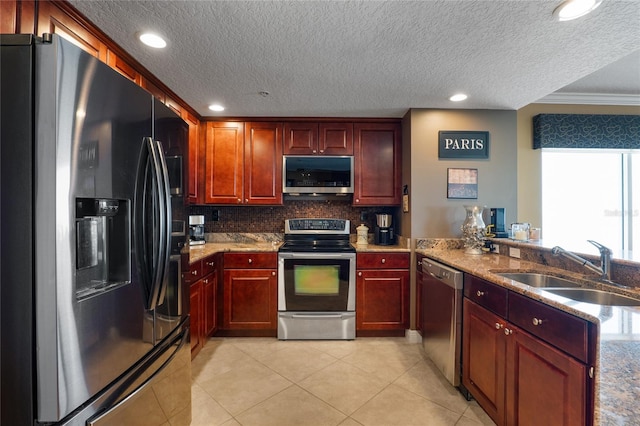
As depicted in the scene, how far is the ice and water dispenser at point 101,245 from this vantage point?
879mm

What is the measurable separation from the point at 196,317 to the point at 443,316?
2019 mm

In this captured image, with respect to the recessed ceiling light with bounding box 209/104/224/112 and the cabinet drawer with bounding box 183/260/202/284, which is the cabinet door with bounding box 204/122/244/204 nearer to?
the recessed ceiling light with bounding box 209/104/224/112

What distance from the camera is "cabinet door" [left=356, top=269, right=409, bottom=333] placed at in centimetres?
267

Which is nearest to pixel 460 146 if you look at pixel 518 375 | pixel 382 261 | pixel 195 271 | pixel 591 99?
pixel 382 261

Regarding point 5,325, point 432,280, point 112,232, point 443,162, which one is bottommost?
point 432,280

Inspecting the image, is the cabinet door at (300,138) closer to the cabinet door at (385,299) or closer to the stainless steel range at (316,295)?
the stainless steel range at (316,295)

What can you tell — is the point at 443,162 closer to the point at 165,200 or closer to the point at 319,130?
the point at 319,130

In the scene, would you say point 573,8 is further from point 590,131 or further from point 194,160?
point 194,160

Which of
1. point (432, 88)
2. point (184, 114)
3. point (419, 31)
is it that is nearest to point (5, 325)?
point (419, 31)

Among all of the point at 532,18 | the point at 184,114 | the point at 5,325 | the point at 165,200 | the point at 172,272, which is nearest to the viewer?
the point at 5,325

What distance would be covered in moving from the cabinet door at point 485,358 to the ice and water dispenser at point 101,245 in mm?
1858

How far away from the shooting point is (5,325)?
0.75 metres

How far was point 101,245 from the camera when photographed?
96cm

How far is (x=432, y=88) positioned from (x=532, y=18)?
85 cm
